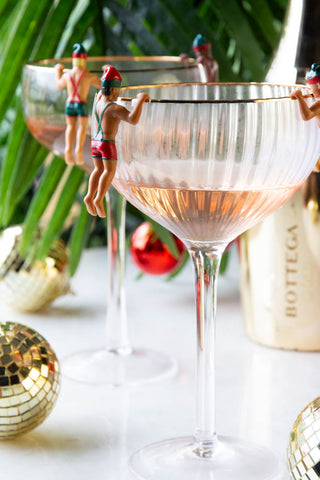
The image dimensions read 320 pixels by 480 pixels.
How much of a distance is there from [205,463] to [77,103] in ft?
0.72

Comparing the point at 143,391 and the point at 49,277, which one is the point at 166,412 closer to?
the point at 143,391

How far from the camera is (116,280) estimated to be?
60 cm

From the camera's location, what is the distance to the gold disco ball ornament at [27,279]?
0.67 meters

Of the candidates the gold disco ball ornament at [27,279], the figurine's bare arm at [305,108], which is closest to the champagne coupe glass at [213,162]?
the figurine's bare arm at [305,108]

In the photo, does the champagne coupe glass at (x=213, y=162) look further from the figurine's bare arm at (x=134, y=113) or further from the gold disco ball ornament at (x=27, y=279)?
the gold disco ball ornament at (x=27, y=279)

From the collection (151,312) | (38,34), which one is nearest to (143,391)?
(151,312)

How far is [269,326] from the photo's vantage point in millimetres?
589

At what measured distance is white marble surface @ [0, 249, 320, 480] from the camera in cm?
43

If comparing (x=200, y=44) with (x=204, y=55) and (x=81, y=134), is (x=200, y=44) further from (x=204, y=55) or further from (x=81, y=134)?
(x=81, y=134)

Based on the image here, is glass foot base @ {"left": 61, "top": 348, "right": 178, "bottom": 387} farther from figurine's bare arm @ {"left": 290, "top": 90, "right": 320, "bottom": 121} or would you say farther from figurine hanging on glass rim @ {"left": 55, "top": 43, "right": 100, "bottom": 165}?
figurine's bare arm @ {"left": 290, "top": 90, "right": 320, "bottom": 121}

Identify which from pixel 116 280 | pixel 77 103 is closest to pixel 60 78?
pixel 77 103

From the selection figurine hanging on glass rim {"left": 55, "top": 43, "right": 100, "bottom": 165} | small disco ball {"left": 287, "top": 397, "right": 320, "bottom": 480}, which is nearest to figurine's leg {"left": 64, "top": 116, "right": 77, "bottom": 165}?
figurine hanging on glass rim {"left": 55, "top": 43, "right": 100, "bottom": 165}

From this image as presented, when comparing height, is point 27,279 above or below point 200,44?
below

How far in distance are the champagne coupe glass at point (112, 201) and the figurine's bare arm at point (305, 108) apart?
7.4 inches
